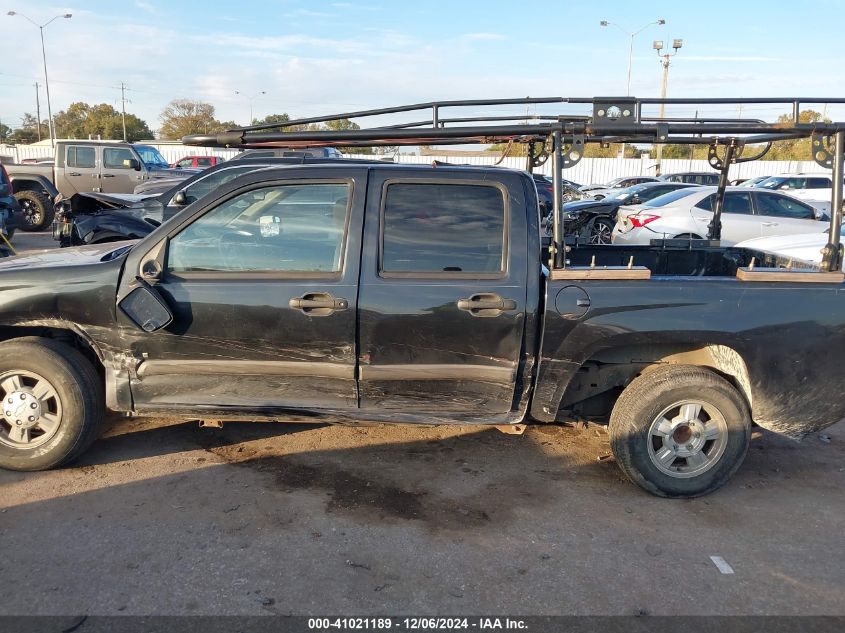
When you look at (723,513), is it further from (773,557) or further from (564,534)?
(564,534)

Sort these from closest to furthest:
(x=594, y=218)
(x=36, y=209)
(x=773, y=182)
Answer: (x=594, y=218) → (x=36, y=209) → (x=773, y=182)

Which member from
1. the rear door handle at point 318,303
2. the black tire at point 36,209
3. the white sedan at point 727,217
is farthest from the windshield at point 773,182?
the rear door handle at point 318,303

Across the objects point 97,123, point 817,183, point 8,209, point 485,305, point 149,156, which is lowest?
point 485,305

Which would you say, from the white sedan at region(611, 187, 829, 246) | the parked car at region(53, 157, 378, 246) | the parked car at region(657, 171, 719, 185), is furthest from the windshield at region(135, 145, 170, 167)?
the parked car at region(657, 171, 719, 185)

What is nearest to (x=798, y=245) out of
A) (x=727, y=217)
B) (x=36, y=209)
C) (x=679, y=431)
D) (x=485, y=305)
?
(x=727, y=217)

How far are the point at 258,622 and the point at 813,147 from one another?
3.68m

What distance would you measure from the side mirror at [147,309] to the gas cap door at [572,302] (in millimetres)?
2096

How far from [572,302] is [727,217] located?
866 centimetres

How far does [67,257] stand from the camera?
4137mm

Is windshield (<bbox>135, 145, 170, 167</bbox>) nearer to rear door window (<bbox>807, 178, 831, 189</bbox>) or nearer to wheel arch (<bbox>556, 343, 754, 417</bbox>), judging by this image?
wheel arch (<bbox>556, 343, 754, 417</bbox>)

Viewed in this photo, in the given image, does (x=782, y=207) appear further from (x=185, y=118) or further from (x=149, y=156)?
(x=185, y=118)

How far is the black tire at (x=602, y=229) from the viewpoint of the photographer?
1291 centimetres

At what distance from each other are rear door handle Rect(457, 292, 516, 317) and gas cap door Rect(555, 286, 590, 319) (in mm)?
250

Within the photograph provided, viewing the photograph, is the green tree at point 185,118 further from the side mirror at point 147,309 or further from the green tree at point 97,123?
the side mirror at point 147,309
